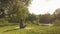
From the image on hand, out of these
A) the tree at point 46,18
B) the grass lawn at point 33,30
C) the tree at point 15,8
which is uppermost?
the tree at point 15,8

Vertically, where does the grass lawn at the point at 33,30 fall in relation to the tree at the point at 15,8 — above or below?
below

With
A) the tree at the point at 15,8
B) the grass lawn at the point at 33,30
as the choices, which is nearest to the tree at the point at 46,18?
the grass lawn at the point at 33,30

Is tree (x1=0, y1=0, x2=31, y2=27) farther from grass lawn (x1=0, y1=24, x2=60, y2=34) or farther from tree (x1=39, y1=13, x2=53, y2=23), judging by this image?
tree (x1=39, y1=13, x2=53, y2=23)

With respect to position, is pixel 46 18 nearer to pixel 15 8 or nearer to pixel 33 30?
pixel 33 30

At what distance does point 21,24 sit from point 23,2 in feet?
1.59

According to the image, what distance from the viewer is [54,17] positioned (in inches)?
97.9

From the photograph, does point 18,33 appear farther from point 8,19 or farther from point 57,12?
point 57,12

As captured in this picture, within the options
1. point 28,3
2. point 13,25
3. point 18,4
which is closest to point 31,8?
point 28,3

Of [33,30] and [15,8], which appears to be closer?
[33,30]

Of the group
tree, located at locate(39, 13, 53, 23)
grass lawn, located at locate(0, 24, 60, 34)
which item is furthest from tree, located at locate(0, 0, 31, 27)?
tree, located at locate(39, 13, 53, 23)

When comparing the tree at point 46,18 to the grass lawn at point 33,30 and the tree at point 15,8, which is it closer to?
the grass lawn at point 33,30

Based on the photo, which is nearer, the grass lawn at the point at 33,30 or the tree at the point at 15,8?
the grass lawn at the point at 33,30

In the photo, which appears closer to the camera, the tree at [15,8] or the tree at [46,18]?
the tree at [46,18]

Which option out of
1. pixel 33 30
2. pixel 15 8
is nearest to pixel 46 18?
pixel 33 30
